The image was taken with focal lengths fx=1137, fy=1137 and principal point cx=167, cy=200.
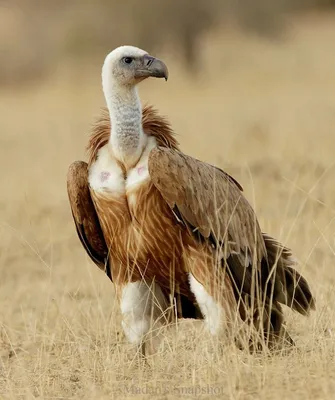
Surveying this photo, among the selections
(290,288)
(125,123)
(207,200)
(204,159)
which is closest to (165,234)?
(207,200)

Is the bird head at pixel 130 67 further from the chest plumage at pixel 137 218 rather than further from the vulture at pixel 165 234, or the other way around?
the chest plumage at pixel 137 218

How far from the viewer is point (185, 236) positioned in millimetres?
5660

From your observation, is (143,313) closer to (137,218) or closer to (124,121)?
(137,218)

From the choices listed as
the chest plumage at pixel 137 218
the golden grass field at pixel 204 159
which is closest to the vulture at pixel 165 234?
the chest plumage at pixel 137 218

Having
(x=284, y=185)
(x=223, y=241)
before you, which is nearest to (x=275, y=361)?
(x=223, y=241)

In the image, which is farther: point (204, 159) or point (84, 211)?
point (204, 159)

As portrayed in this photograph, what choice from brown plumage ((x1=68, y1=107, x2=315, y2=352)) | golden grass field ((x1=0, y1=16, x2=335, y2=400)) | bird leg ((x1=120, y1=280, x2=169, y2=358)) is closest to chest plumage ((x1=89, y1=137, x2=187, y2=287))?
brown plumage ((x1=68, y1=107, x2=315, y2=352))

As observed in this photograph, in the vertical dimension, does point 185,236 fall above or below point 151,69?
below

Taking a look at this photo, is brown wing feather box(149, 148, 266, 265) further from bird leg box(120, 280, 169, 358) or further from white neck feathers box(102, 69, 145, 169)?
bird leg box(120, 280, 169, 358)

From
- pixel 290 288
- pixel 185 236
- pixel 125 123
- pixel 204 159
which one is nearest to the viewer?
pixel 185 236

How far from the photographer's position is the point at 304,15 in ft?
128

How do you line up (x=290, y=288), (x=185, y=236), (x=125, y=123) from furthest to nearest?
(x=290, y=288) < (x=125, y=123) < (x=185, y=236)

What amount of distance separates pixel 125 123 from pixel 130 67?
0.30 m

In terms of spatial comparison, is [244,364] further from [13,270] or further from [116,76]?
[13,270]
